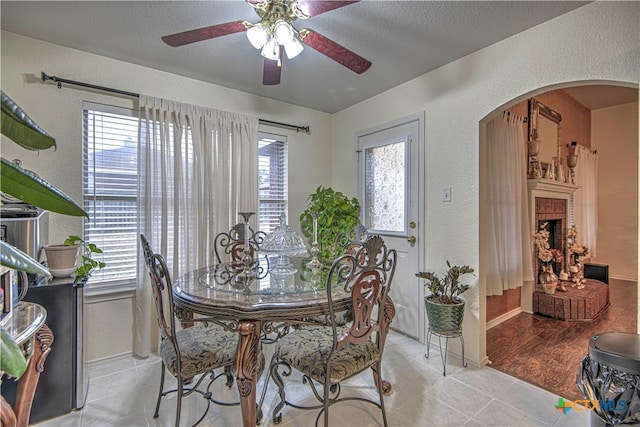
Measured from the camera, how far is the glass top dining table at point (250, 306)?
1507mm

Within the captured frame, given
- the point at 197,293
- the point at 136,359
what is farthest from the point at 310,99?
the point at 136,359

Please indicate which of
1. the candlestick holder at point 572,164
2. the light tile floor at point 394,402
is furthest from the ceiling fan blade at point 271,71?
the candlestick holder at point 572,164

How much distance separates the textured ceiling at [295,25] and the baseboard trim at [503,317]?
269 centimetres

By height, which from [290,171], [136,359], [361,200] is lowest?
[136,359]

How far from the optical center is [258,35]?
1624mm

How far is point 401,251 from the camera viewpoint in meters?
3.14

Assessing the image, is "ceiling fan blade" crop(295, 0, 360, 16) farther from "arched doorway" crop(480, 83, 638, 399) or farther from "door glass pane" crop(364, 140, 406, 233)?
"door glass pane" crop(364, 140, 406, 233)

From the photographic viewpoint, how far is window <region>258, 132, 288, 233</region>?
3494 mm

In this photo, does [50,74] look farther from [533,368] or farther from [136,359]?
[533,368]

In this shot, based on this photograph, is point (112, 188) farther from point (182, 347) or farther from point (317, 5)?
point (317, 5)

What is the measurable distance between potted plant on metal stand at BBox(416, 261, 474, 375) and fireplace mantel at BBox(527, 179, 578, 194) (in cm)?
175

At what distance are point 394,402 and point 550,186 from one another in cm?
336

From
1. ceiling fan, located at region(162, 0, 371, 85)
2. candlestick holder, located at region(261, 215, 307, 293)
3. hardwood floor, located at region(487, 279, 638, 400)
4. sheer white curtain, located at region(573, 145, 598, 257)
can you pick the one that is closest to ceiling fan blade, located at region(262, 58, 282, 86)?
ceiling fan, located at region(162, 0, 371, 85)

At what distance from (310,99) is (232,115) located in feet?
3.06
